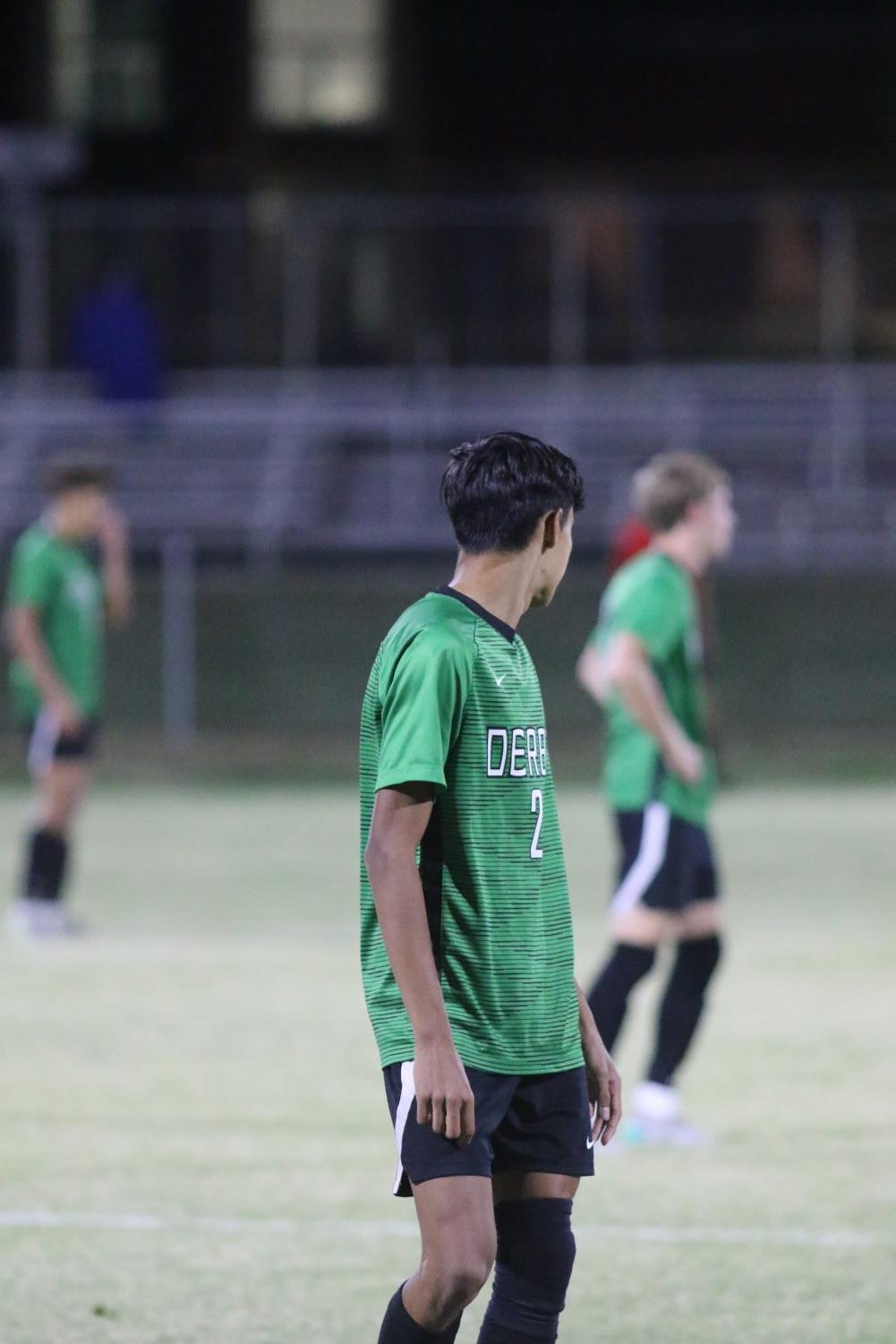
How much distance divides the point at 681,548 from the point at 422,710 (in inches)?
133

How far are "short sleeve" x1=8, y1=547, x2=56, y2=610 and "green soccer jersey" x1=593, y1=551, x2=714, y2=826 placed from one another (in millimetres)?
4518

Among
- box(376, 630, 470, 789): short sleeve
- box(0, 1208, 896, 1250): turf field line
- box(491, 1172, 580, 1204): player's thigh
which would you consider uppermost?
box(376, 630, 470, 789): short sleeve

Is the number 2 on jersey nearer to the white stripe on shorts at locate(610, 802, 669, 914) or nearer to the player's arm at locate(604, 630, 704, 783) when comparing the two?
the player's arm at locate(604, 630, 704, 783)

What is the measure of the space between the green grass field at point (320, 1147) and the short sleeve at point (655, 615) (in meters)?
1.51

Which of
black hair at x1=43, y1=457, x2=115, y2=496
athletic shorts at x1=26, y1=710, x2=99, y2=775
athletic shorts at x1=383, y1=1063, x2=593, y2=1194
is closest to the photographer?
athletic shorts at x1=383, y1=1063, x2=593, y2=1194

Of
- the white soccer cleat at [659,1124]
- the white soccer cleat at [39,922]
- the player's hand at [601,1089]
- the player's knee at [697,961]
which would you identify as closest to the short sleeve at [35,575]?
the white soccer cleat at [39,922]

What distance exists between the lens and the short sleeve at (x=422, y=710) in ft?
10.8

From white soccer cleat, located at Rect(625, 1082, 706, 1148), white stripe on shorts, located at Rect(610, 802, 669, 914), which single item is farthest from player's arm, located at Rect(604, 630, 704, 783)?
white soccer cleat, located at Rect(625, 1082, 706, 1148)

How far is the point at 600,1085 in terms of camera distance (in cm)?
373

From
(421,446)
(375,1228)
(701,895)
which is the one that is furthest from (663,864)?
(421,446)

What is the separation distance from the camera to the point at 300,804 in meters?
16.6

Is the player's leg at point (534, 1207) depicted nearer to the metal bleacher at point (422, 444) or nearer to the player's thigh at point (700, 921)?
the player's thigh at point (700, 921)

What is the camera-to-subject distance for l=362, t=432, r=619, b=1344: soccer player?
3.29m

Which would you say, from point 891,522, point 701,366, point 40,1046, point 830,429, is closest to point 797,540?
point 891,522
